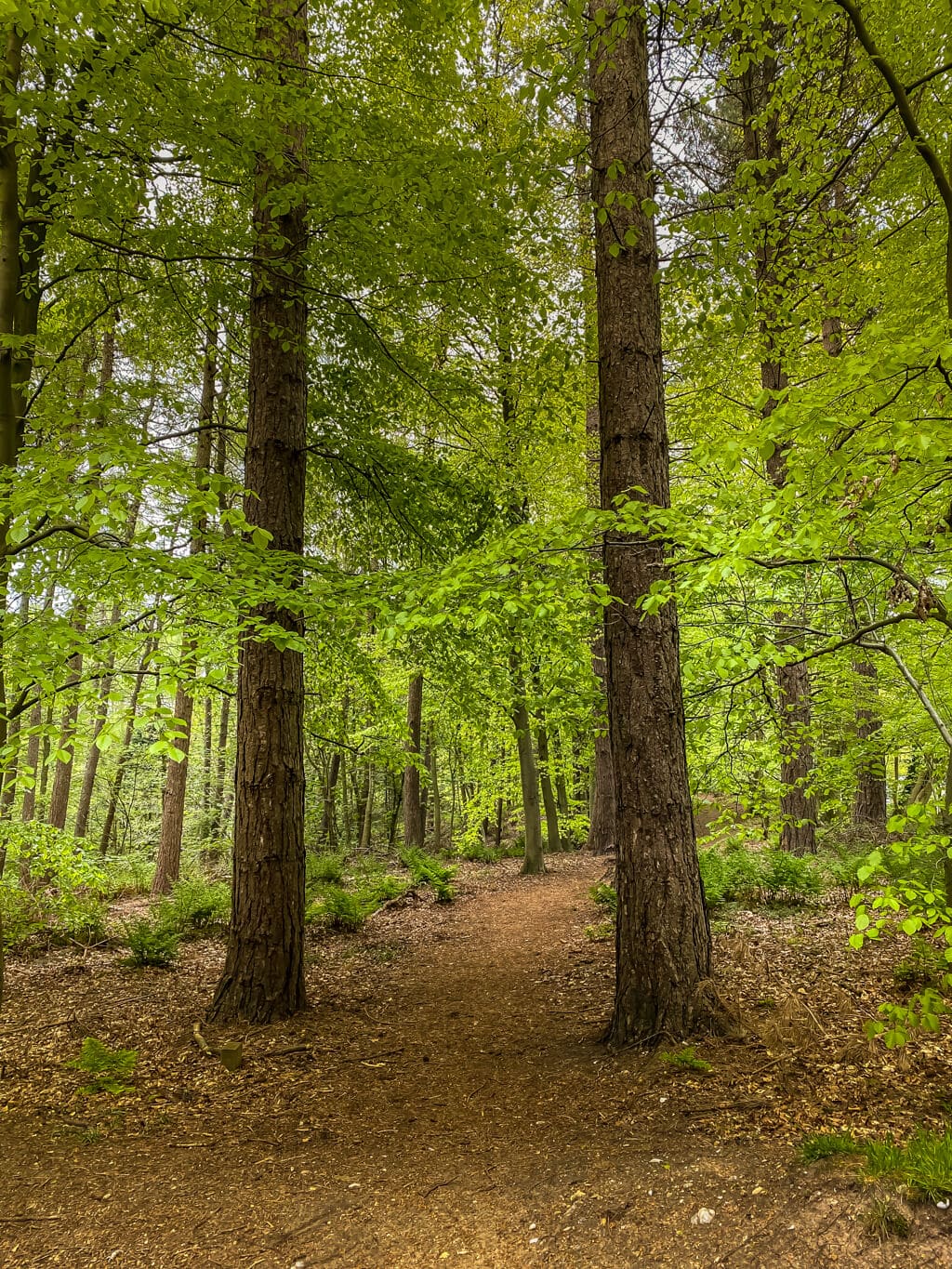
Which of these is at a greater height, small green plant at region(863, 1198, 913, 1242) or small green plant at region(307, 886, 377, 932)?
small green plant at region(863, 1198, 913, 1242)

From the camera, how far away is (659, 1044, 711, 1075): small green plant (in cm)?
404

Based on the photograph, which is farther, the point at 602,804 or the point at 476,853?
the point at 476,853

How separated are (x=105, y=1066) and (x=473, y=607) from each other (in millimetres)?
4338

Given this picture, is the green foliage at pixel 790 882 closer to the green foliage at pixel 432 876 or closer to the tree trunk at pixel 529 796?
the green foliage at pixel 432 876

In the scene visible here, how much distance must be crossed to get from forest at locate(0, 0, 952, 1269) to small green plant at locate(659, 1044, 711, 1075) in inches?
1.0

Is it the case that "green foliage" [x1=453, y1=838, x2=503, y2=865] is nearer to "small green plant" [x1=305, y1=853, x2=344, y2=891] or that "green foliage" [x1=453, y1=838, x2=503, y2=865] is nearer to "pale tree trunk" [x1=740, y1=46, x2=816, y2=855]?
"small green plant" [x1=305, y1=853, x2=344, y2=891]

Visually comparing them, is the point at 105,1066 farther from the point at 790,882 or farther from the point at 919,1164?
the point at 790,882

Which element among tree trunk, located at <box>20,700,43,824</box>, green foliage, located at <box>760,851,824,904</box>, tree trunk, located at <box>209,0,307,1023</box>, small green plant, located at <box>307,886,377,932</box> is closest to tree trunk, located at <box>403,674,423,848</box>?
small green plant, located at <box>307,886,377,932</box>

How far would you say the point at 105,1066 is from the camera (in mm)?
4957

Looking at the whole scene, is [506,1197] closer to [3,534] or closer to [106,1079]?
[106,1079]

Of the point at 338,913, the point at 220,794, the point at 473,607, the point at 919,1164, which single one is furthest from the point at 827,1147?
the point at 220,794

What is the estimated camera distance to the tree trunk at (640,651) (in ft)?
14.7

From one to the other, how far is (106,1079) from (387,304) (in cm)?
668

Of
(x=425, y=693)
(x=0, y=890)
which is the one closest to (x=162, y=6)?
(x=0, y=890)
